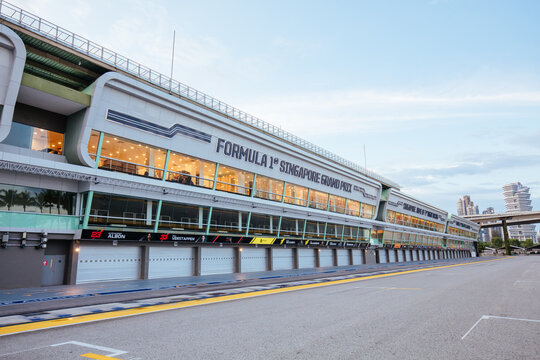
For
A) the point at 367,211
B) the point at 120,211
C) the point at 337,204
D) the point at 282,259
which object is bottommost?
the point at 282,259

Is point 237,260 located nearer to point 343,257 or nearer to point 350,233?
point 343,257

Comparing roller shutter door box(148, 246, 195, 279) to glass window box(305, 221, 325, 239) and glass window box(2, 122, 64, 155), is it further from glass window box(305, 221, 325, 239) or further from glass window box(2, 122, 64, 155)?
glass window box(305, 221, 325, 239)

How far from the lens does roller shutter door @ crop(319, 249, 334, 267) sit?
137 ft

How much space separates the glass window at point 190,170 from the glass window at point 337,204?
2047cm

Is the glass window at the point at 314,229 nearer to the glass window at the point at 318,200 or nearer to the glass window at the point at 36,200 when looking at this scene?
the glass window at the point at 318,200

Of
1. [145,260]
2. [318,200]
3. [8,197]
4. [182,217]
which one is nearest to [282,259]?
[318,200]

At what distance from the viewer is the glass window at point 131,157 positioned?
21672mm

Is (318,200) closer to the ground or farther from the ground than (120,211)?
farther from the ground

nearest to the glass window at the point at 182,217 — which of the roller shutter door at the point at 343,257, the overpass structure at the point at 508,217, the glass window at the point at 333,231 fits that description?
the glass window at the point at 333,231

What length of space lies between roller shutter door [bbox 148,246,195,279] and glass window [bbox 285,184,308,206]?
43.9 ft

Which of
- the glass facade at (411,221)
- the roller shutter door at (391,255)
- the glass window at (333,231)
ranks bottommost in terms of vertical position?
the roller shutter door at (391,255)

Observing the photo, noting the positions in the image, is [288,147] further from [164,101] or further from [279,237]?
[164,101]

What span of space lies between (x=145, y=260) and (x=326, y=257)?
25984 mm

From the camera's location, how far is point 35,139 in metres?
20.7
